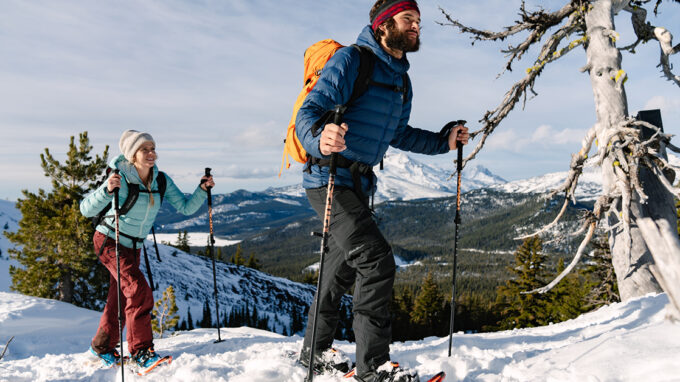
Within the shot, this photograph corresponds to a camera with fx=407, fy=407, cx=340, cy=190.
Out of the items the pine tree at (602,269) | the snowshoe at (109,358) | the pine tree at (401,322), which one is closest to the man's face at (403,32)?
the snowshoe at (109,358)

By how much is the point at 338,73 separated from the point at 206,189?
3.35m

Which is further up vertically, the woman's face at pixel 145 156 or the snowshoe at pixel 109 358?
the woman's face at pixel 145 156

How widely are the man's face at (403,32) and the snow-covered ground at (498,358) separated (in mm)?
3117

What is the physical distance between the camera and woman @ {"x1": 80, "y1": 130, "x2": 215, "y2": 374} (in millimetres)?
5062

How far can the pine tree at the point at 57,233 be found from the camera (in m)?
23.3

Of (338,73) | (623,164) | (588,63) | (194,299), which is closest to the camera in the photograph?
(338,73)

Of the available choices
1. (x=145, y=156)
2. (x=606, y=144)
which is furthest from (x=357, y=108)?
(x=606, y=144)

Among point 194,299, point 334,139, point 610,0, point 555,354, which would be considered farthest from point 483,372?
point 194,299

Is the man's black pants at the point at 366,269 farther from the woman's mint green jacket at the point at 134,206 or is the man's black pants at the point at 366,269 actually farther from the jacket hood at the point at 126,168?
the jacket hood at the point at 126,168

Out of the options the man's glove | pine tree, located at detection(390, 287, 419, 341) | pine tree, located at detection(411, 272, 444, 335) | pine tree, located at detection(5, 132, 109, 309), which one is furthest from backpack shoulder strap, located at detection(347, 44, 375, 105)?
pine tree, located at detection(390, 287, 419, 341)

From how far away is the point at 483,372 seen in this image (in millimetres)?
3936

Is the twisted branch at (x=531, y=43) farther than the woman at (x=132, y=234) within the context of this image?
Yes

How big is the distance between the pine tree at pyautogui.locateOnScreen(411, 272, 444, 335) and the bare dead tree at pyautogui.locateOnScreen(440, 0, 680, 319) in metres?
38.1

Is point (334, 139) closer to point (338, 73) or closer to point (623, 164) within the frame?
point (338, 73)
